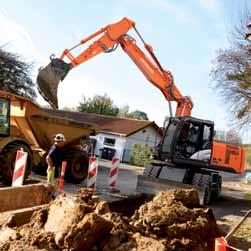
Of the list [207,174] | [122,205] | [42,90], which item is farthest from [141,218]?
[42,90]

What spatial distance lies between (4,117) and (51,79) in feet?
13.2

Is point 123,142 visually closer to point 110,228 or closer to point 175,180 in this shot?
point 175,180

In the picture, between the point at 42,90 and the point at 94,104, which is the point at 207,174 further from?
the point at 94,104

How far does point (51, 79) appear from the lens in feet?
48.7

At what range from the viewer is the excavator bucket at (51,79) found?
1455cm

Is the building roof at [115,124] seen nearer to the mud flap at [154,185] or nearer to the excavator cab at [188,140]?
the excavator cab at [188,140]

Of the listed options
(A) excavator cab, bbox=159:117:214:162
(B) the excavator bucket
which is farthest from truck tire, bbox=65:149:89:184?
(A) excavator cab, bbox=159:117:214:162

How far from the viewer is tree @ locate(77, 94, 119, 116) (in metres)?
55.0

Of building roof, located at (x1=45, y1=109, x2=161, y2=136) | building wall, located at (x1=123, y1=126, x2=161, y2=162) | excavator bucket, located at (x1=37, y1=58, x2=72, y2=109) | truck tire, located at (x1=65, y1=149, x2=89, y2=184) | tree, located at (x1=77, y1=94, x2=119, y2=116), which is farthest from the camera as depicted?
tree, located at (x1=77, y1=94, x2=119, y2=116)

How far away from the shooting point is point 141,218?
5.16m

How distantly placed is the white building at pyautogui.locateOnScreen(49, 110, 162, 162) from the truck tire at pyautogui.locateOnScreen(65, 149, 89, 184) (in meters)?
18.6

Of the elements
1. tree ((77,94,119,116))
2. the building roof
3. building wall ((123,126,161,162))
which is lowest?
building wall ((123,126,161,162))

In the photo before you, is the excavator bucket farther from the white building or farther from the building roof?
the building roof

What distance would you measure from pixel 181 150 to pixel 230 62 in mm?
5110
